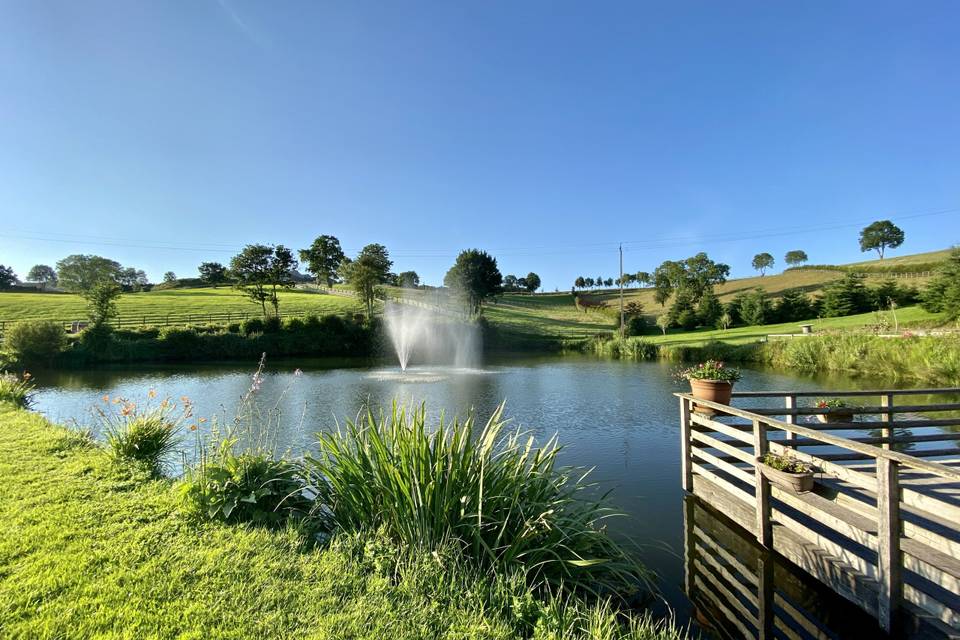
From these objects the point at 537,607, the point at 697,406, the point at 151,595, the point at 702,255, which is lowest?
the point at 537,607

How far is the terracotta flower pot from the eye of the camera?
6.33 metres

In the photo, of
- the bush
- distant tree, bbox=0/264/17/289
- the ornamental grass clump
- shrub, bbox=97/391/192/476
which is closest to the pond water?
the ornamental grass clump

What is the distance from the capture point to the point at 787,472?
4.19 m

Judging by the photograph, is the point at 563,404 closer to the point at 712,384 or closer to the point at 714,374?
the point at 714,374

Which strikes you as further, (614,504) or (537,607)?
(614,504)

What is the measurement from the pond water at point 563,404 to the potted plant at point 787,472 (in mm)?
787

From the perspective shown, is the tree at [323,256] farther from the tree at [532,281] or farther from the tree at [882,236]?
the tree at [882,236]

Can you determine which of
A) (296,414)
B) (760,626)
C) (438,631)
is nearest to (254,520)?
(438,631)

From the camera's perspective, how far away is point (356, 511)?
367 cm

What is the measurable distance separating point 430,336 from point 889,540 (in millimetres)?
36415

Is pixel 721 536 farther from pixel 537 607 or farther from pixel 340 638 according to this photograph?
pixel 340 638

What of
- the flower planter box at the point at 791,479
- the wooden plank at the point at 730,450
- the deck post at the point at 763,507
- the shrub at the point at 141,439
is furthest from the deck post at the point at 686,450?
the shrub at the point at 141,439

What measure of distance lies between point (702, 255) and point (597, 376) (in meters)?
49.5

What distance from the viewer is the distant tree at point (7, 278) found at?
59.5 metres
